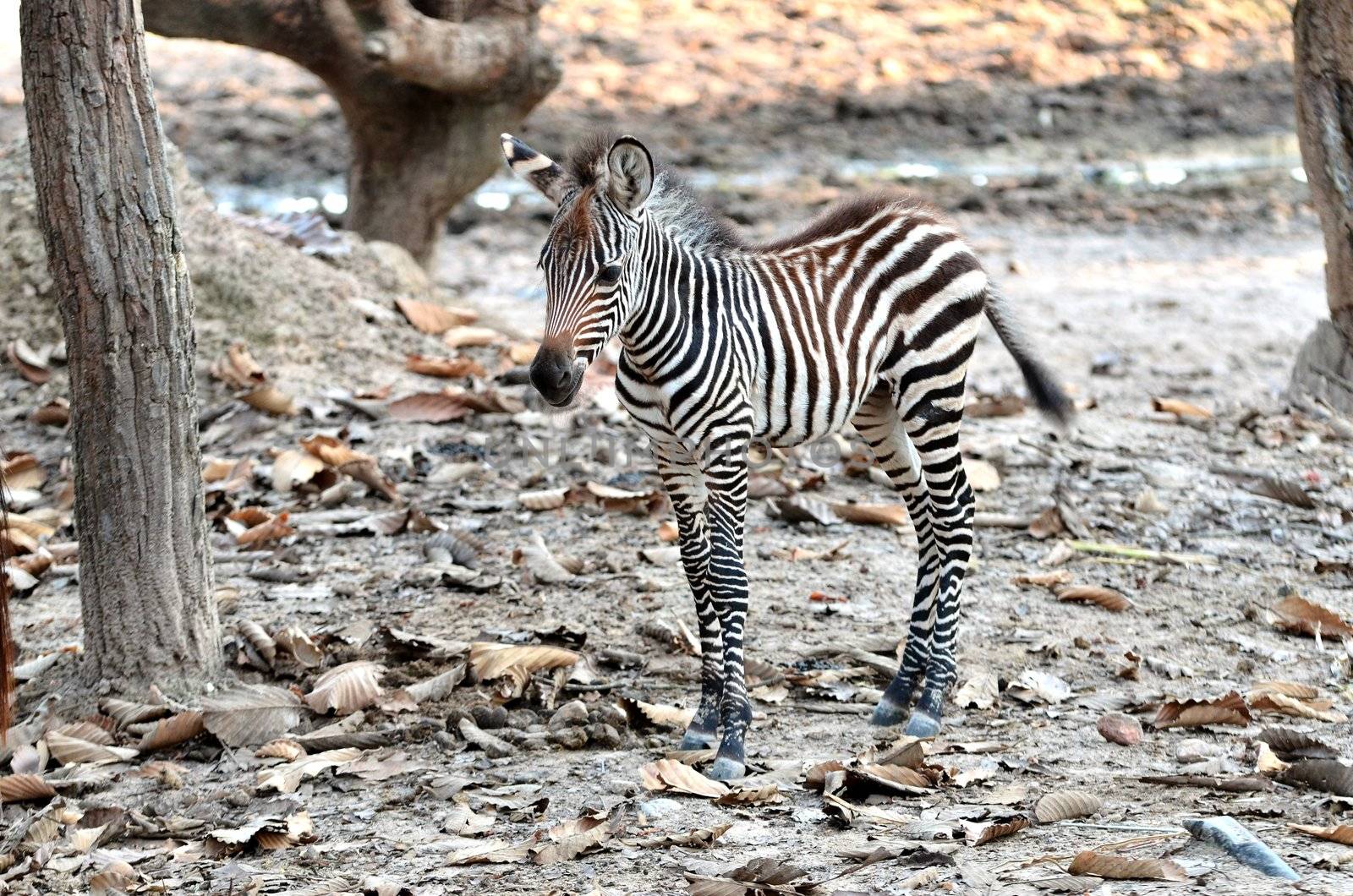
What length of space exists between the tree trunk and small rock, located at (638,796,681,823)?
181 centimetres

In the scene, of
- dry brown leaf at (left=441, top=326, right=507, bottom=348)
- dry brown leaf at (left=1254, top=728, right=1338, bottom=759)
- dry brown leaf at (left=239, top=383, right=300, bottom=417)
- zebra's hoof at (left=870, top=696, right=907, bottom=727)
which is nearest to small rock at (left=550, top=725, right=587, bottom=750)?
zebra's hoof at (left=870, top=696, right=907, bottom=727)

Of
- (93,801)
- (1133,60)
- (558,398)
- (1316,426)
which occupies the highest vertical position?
(1133,60)

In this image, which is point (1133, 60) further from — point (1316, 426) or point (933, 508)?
point (933, 508)

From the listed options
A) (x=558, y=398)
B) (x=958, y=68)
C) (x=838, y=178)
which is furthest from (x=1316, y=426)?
(x=958, y=68)

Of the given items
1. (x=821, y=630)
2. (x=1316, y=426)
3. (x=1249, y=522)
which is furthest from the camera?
(x=1316, y=426)

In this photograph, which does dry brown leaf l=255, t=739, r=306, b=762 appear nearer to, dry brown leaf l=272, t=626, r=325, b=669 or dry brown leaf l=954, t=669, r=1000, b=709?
dry brown leaf l=272, t=626, r=325, b=669

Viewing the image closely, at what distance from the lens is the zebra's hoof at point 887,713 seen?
5.14 m

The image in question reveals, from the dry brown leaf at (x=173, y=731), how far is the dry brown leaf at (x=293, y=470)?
2319mm

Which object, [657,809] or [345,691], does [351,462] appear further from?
[657,809]

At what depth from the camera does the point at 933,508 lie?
17.7 feet

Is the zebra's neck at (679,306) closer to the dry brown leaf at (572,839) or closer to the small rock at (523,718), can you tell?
the small rock at (523,718)

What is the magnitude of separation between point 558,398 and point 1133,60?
1653cm

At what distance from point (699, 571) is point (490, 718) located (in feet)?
2.92

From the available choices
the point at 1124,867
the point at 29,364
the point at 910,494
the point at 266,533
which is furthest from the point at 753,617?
the point at 29,364
